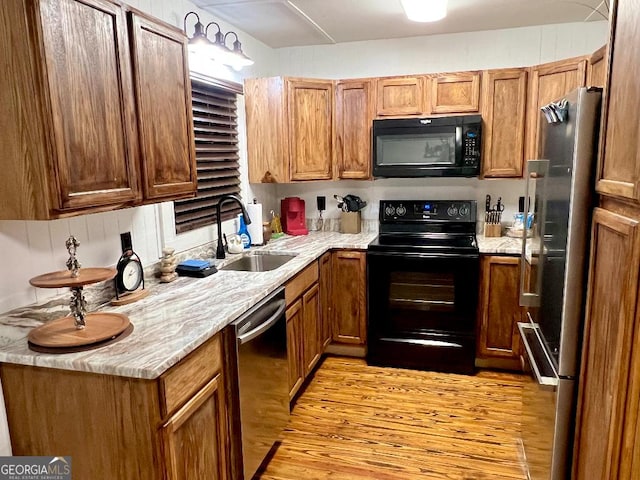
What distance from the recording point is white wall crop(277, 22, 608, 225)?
335 centimetres

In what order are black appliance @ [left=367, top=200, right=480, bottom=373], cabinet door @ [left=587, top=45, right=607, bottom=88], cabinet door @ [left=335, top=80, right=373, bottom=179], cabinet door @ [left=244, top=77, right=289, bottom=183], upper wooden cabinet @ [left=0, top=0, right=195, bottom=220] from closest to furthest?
1. upper wooden cabinet @ [left=0, top=0, right=195, bottom=220]
2. cabinet door @ [left=587, top=45, right=607, bottom=88]
3. black appliance @ [left=367, top=200, right=480, bottom=373]
4. cabinet door @ [left=244, top=77, right=289, bottom=183]
5. cabinet door @ [left=335, top=80, right=373, bottom=179]

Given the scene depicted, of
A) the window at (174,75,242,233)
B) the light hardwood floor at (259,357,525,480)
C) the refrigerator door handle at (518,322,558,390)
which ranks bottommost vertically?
the light hardwood floor at (259,357,525,480)

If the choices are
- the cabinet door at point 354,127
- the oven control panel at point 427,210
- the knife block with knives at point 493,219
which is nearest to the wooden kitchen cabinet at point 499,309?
the knife block with knives at point 493,219

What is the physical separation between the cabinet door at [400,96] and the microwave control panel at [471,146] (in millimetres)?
379

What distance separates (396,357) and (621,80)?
2.43 meters

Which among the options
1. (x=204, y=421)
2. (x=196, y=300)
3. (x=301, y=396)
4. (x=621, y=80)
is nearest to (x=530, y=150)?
(x=621, y=80)

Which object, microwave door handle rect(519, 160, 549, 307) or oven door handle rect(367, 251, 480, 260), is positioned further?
oven door handle rect(367, 251, 480, 260)

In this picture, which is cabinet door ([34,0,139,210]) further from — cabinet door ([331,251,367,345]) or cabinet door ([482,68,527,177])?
cabinet door ([482,68,527,177])

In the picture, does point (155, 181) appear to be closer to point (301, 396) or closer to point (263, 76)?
point (301, 396)

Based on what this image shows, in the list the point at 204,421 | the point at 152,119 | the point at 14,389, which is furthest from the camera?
the point at 152,119

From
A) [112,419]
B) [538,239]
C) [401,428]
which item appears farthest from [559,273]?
[112,419]

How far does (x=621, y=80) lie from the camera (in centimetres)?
134

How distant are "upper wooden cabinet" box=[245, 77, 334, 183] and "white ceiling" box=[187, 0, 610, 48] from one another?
14.9 inches

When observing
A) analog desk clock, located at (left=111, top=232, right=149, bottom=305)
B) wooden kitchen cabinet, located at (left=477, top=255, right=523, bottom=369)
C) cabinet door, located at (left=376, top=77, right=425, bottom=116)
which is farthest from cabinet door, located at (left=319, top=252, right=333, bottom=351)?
analog desk clock, located at (left=111, top=232, right=149, bottom=305)
